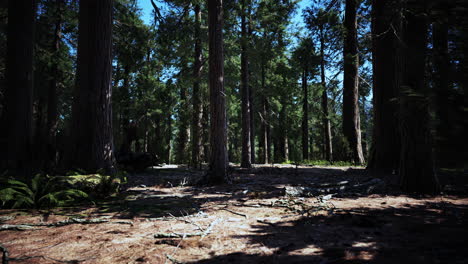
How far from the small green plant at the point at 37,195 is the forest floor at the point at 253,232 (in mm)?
233

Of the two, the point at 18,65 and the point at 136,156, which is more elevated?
the point at 18,65

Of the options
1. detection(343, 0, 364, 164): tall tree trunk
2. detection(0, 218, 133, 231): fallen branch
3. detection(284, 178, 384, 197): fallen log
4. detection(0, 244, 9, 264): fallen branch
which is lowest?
detection(0, 218, 133, 231): fallen branch

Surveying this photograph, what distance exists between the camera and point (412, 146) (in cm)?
477

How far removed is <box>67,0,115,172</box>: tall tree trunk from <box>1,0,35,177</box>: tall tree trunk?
2.27 meters

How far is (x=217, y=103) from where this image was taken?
6.88m

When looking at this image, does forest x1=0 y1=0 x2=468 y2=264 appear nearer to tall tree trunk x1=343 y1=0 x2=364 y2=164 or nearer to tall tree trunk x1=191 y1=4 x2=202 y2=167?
tall tree trunk x1=191 y1=4 x2=202 y2=167

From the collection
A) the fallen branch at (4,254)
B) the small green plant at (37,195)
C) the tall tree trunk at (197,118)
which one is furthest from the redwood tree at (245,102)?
the fallen branch at (4,254)

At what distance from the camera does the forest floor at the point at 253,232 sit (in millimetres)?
2077

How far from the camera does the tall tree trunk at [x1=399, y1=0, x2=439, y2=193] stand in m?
4.65

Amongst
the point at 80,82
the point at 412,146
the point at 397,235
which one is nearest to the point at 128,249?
the point at 397,235

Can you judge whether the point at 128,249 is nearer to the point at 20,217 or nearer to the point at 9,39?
the point at 20,217

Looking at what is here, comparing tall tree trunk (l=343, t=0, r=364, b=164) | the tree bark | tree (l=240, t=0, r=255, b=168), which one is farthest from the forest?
tall tree trunk (l=343, t=0, r=364, b=164)

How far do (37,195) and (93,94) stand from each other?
253 cm

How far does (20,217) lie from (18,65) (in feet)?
20.5
